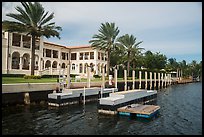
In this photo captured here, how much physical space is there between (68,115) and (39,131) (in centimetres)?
532

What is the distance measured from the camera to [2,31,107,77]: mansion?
42.8 m

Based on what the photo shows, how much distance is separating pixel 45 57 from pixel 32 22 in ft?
83.9

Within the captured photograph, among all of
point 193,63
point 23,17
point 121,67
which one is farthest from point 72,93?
point 193,63

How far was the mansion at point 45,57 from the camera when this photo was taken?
42844 millimetres

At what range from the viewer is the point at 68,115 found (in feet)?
61.7

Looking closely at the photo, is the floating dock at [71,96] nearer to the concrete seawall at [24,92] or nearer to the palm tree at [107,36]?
the concrete seawall at [24,92]

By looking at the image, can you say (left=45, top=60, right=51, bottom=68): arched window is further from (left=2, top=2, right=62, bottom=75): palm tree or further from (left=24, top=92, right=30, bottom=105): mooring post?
(left=24, top=92, right=30, bottom=105): mooring post

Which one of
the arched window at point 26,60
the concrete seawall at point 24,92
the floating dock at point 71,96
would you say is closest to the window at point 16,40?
the arched window at point 26,60

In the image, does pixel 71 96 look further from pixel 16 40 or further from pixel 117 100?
pixel 16 40

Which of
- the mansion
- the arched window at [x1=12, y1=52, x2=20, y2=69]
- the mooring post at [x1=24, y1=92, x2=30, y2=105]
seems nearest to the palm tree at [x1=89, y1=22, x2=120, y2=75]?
the mansion

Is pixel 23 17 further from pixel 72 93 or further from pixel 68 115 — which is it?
pixel 68 115

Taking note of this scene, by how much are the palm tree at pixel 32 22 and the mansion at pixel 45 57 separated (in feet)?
19.9

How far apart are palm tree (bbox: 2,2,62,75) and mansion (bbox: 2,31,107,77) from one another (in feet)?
19.9

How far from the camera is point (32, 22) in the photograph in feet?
109
